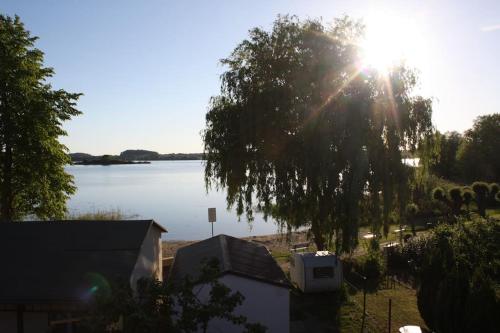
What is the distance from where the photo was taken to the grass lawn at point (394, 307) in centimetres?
1814

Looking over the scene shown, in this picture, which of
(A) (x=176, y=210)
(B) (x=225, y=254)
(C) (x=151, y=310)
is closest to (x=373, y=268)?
(B) (x=225, y=254)

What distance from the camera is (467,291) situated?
14500mm

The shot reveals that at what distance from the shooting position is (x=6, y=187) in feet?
82.1

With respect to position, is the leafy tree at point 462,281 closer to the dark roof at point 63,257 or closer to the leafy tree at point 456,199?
the dark roof at point 63,257

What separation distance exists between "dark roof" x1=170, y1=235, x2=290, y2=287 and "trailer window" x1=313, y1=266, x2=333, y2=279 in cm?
280

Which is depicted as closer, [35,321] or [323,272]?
[35,321]

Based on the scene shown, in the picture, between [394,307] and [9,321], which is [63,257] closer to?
[9,321]

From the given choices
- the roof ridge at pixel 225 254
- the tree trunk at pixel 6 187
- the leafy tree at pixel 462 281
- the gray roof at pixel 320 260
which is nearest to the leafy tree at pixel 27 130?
the tree trunk at pixel 6 187

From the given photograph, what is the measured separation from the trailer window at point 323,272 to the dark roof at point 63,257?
797 cm

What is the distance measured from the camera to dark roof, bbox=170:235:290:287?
50.3 ft

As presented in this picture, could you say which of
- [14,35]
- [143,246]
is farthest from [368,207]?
[14,35]

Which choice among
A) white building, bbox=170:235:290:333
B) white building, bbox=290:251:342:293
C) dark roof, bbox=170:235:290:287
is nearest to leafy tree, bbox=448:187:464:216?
white building, bbox=290:251:342:293

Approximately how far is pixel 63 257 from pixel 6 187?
12.9 m

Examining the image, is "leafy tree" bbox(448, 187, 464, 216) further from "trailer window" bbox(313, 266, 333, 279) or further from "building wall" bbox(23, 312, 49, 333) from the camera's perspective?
"building wall" bbox(23, 312, 49, 333)
